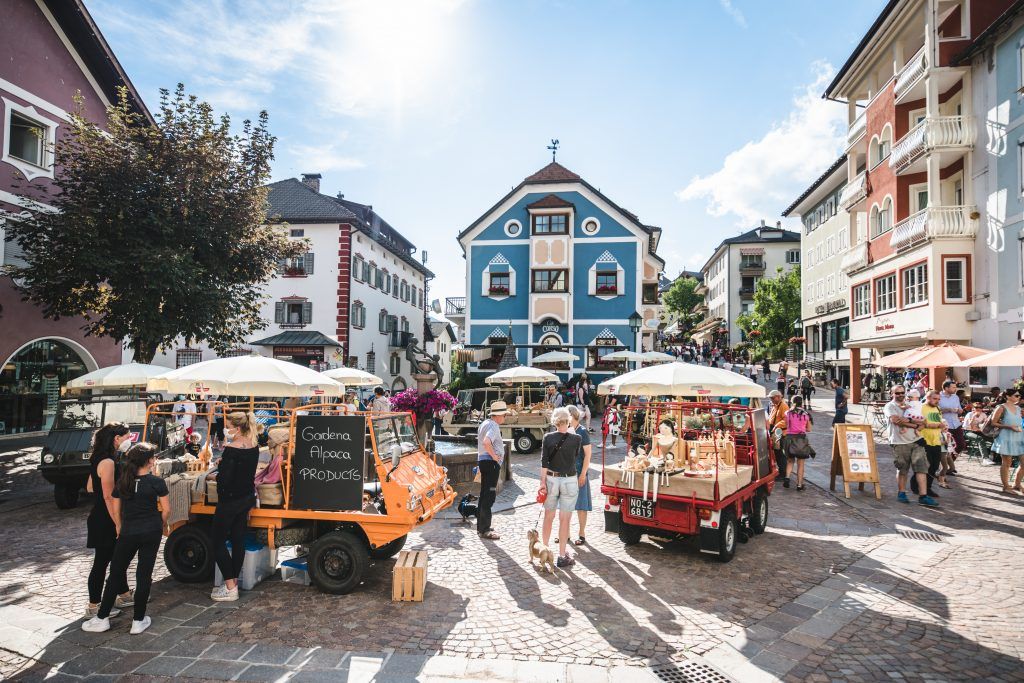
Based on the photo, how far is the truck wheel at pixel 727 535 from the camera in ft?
23.2

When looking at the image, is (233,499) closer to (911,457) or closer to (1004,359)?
(911,457)

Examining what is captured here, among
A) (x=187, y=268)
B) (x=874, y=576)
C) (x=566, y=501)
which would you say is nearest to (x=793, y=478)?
(x=874, y=576)

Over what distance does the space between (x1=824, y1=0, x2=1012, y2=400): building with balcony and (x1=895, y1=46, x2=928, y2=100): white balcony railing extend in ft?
0.16

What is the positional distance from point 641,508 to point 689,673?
2.85 m

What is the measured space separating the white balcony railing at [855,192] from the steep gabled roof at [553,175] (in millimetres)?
13718

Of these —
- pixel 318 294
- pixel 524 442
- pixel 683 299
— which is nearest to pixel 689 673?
pixel 524 442

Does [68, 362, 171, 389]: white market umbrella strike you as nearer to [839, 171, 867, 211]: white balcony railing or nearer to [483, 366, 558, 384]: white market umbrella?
[483, 366, 558, 384]: white market umbrella

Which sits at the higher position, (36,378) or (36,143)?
(36,143)

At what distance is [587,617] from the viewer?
5676 millimetres

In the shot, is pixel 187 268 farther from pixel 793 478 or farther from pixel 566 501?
pixel 793 478

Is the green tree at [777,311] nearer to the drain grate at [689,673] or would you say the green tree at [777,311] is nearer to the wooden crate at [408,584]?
the drain grate at [689,673]

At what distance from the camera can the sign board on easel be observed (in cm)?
1085

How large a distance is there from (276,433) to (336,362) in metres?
24.7

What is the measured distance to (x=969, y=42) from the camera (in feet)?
61.9
